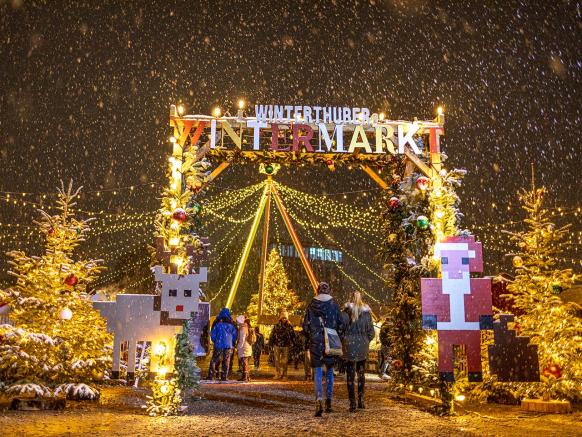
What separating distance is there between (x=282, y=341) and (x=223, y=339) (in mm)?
1889

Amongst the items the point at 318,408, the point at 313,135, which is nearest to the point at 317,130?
the point at 313,135

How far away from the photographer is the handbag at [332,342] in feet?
26.6

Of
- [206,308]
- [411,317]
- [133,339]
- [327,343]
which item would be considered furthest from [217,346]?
[327,343]

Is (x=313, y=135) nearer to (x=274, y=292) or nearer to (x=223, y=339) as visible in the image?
(x=223, y=339)

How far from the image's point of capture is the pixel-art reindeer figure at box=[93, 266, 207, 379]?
8.58m

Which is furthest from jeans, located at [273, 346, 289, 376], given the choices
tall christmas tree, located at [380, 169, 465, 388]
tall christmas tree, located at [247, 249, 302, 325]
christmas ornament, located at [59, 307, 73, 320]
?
tall christmas tree, located at [247, 249, 302, 325]

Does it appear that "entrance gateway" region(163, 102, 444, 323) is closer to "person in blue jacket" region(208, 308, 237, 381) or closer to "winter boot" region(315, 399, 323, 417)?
"person in blue jacket" region(208, 308, 237, 381)

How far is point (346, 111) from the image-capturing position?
39.1 feet

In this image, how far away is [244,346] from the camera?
617 inches

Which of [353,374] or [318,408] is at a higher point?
[353,374]

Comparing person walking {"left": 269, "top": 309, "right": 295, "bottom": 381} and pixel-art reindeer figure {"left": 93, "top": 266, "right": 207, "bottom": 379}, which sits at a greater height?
pixel-art reindeer figure {"left": 93, "top": 266, "right": 207, "bottom": 379}

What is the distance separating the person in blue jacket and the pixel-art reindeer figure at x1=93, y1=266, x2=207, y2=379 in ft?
18.2

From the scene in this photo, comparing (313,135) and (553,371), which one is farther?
(313,135)

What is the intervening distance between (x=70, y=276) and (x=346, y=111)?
6235mm
